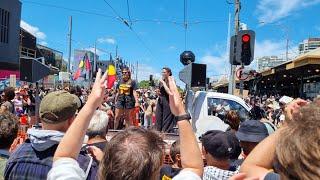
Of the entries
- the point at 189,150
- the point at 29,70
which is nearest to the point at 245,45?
the point at 29,70

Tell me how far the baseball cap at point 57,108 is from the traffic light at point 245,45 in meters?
9.21

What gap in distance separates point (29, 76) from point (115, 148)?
7.74m

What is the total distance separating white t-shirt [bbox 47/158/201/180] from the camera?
8.09 feet

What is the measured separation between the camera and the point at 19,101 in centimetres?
1563

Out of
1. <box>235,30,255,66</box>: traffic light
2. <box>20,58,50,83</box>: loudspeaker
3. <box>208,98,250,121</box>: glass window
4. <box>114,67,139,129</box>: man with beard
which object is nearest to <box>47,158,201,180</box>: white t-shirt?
<box>20,58,50,83</box>: loudspeaker

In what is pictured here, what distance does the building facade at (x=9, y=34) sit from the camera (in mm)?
52594

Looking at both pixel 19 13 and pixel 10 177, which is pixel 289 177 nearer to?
pixel 10 177

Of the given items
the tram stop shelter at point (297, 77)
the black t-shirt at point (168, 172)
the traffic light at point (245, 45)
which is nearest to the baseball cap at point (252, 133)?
the black t-shirt at point (168, 172)

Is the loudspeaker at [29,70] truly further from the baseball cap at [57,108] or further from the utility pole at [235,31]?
the utility pole at [235,31]

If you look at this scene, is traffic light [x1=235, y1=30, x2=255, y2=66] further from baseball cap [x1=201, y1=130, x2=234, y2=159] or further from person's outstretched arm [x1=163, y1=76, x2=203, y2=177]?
person's outstretched arm [x1=163, y1=76, x2=203, y2=177]

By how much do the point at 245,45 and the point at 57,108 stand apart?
937 cm

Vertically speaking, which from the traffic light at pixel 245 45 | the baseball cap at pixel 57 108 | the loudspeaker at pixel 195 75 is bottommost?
the baseball cap at pixel 57 108

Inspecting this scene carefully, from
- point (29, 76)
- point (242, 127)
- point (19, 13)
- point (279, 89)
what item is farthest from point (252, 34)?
point (19, 13)

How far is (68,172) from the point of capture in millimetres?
2488
